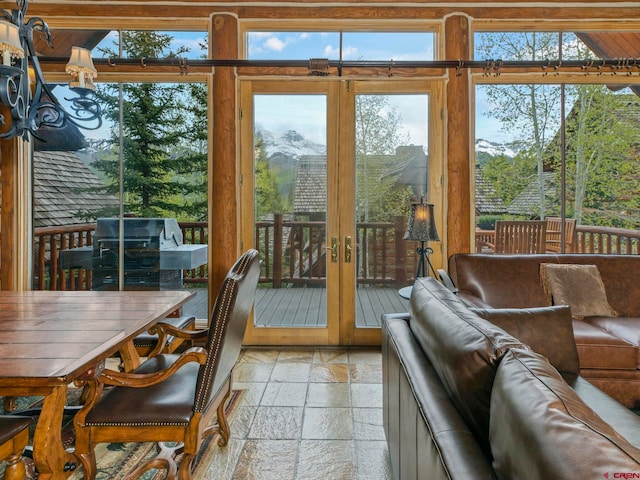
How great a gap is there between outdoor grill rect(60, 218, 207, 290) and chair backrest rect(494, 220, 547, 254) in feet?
9.64

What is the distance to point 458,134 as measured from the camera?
3725mm

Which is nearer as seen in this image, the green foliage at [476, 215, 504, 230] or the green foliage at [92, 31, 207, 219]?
the green foliage at [92, 31, 207, 219]

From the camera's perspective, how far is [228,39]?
12.2ft

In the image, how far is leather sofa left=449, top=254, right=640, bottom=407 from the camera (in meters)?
2.52

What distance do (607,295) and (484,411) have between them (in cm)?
275

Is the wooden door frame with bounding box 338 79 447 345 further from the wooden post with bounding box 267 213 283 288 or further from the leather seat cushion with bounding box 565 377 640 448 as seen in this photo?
the leather seat cushion with bounding box 565 377 640 448

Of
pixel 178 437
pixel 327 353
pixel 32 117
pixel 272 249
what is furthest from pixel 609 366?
pixel 32 117

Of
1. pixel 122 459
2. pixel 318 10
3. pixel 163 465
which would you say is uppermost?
pixel 318 10

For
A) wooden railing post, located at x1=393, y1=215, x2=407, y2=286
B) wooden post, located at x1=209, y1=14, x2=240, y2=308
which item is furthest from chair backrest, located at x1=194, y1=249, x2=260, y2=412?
wooden railing post, located at x1=393, y1=215, x2=407, y2=286

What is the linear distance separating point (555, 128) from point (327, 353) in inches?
121

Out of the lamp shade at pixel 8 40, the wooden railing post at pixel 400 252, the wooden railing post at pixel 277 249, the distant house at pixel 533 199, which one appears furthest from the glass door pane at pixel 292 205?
the lamp shade at pixel 8 40

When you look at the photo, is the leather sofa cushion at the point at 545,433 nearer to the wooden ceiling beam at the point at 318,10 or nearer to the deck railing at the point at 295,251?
the deck railing at the point at 295,251

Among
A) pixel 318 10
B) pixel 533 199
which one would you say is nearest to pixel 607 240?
pixel 533 199

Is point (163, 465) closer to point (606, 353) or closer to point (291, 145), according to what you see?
point (606, 353)
